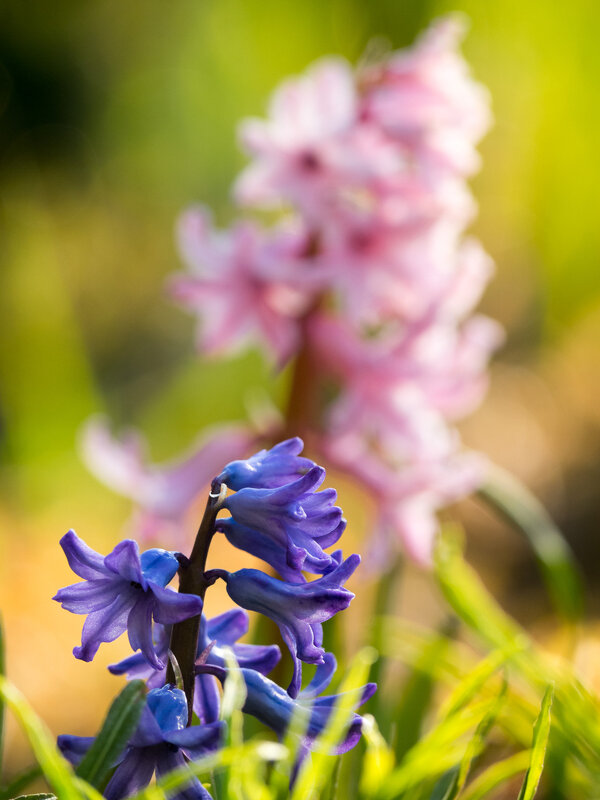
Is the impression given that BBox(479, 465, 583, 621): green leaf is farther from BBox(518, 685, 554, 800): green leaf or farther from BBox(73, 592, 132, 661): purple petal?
BBox(73, 592, 132, 661): purple petal

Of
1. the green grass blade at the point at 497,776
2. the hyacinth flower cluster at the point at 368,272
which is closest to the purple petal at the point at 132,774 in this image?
the green grass blade at the point at 497,776

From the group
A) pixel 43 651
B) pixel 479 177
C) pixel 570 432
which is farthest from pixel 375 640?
pixel 479 177

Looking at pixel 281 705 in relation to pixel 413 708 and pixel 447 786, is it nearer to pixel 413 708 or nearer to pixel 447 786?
pixel 447 786

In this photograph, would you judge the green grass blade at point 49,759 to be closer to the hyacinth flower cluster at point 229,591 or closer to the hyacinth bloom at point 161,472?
the hyacinth flower cluster at point 229,591

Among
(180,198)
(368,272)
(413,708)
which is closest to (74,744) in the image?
(413,708)

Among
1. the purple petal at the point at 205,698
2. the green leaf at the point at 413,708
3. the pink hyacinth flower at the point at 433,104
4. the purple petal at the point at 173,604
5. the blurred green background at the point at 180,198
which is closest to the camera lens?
the purple petal at the point at 173,604

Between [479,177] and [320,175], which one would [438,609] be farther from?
[479,177]
